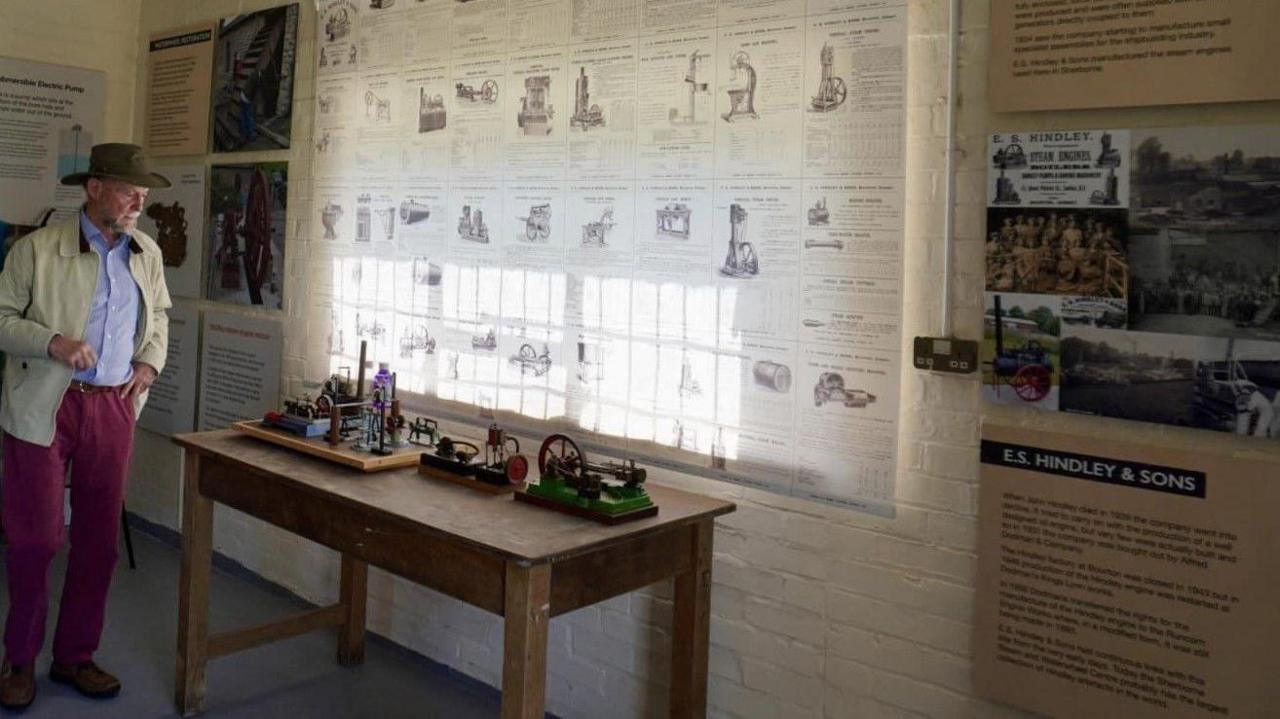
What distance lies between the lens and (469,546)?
7.36 feet

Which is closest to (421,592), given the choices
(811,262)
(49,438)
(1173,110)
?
(49,438)

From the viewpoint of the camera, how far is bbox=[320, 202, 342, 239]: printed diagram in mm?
3994

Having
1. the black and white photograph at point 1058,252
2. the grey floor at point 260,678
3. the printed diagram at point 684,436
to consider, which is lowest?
the grey floor at point 260,678

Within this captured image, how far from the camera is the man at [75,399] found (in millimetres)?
3262

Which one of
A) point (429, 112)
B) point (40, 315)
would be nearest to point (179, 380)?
point (40, 315)

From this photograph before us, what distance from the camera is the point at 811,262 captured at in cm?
264

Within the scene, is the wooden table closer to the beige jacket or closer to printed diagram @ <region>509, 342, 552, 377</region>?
the beige jacket

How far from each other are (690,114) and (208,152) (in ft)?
9.40

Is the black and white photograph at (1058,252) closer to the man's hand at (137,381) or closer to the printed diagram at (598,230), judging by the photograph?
the printed diagram at (598,230)

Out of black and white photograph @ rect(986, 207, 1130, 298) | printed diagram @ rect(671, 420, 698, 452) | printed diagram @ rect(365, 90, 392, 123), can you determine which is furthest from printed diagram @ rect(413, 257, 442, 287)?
black and white photograph @ rect(986, 207, 1130, 298)

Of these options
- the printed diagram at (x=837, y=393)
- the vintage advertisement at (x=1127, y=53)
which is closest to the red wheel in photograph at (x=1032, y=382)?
the printed diagram at (x=837, y=393)

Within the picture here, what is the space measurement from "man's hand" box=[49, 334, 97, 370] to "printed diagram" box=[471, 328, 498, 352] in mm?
1223

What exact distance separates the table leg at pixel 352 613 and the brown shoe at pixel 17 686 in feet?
3.26

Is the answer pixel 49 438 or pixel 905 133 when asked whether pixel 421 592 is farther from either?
pixel 905 133
